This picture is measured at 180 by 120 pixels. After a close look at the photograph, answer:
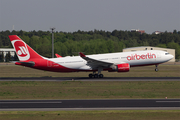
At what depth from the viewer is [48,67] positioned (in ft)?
157

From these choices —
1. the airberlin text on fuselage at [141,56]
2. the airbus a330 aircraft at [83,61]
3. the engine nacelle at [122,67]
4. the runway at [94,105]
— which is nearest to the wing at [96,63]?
the airbus a330 aircraft at [83,61]

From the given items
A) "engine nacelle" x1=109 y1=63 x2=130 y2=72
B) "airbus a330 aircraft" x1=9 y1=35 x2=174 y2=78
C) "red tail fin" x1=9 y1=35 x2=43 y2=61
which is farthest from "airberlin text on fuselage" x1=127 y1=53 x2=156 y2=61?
"red tail fin" x1=9 y1=35 x2=43 y2=61

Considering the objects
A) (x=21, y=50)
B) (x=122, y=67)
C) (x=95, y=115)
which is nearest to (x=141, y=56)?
(x=122, y=67)

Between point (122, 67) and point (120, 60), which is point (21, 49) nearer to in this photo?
point (120, 60)

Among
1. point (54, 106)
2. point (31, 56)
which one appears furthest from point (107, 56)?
point (54, 106)

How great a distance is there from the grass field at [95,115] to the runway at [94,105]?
57.4 inches

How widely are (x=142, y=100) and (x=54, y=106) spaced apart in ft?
28.7

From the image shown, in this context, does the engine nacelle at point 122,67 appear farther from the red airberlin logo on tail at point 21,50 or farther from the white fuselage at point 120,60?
the red airberlin logo on tail at point 21,50

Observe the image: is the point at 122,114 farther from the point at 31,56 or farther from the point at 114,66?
the point at 31,56

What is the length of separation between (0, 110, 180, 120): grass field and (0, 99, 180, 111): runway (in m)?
1.46

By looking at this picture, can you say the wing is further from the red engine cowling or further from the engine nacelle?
the red engine cowling

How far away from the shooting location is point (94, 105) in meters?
22.4

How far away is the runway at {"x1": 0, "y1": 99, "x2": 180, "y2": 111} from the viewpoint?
21.2 m

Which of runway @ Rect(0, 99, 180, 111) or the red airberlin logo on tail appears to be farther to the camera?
the red airberlin logo on tail
